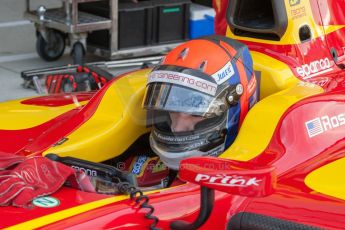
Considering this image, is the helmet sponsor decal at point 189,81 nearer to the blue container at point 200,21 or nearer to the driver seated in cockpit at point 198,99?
the driver seated in cockpit at point 198,99

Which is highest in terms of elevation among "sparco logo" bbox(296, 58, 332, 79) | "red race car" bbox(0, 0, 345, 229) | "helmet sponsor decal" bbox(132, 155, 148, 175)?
"sparco logo" bbox(296, 58, 332, 79)

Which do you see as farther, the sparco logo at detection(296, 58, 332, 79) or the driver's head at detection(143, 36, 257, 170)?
the sparco logo at detection(296, 58, 332, 79)

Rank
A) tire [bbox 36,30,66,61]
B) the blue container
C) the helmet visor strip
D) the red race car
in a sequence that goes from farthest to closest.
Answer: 1. the blue container
2. tire [bbox 36,30,66,61]
3. the helmet visor strip
4. the red race car

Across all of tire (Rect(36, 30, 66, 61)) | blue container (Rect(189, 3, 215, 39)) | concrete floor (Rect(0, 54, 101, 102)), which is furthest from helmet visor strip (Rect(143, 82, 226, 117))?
blue container (Rect(189, 3, 215, 39))

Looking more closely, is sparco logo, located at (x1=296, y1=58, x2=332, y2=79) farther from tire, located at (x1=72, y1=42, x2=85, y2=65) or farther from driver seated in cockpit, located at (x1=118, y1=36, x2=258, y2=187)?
tire, located at (x1=72, y1=42, x2=85, y2=65)

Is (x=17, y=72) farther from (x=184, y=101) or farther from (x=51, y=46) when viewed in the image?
(x=184, y=101)

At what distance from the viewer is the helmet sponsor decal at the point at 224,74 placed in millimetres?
3807

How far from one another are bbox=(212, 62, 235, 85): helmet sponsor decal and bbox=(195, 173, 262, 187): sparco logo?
0.87m

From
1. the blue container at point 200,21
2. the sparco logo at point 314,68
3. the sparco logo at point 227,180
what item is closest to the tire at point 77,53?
the blue container at point 200,21

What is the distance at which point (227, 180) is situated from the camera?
2.98 metres

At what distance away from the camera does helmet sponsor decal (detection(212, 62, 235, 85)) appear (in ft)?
12.5

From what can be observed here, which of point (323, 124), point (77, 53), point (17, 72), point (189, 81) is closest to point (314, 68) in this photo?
point (323, 124)

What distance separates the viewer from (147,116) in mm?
4211

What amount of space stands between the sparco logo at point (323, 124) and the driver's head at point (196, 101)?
0.30 m
